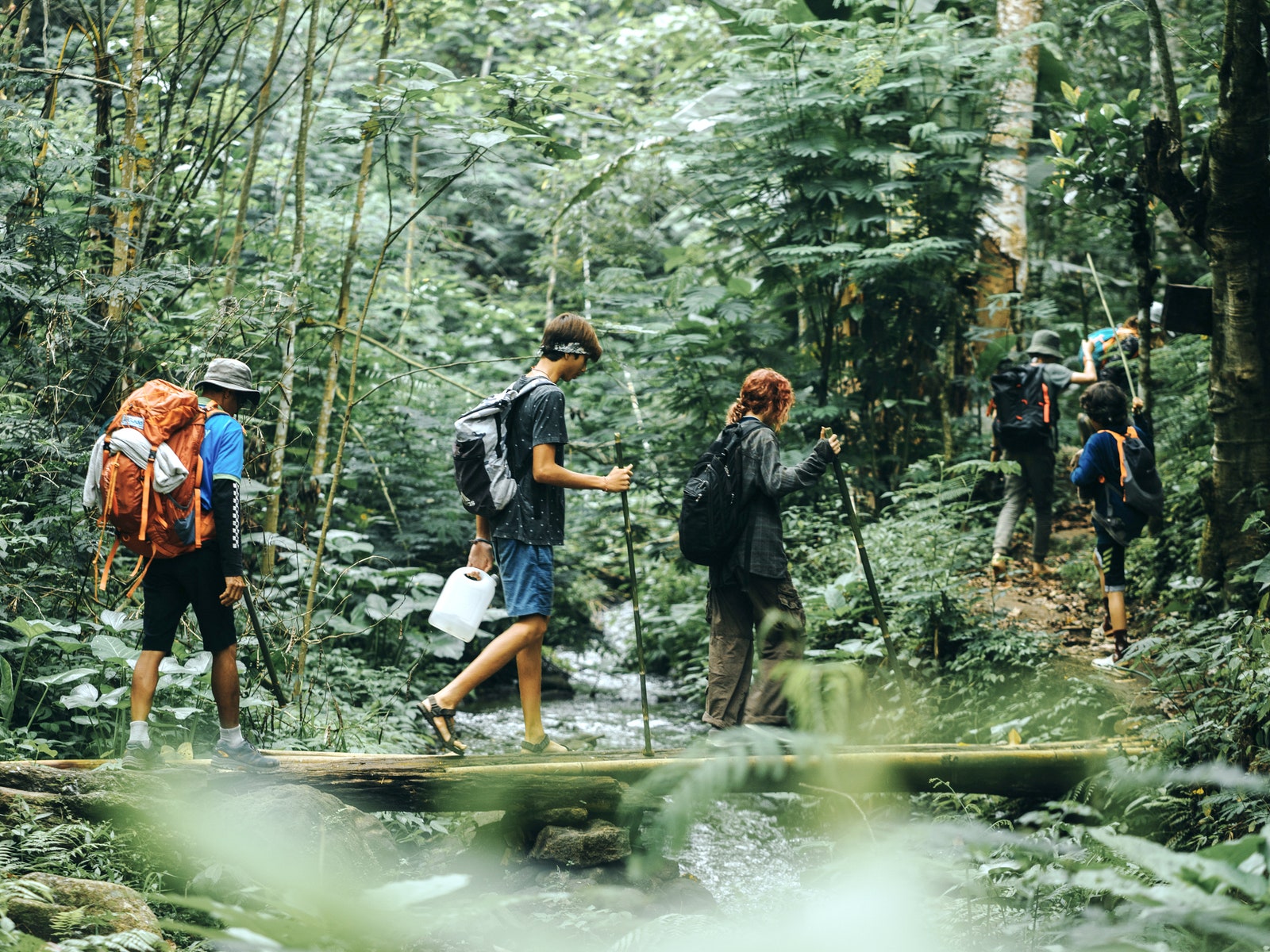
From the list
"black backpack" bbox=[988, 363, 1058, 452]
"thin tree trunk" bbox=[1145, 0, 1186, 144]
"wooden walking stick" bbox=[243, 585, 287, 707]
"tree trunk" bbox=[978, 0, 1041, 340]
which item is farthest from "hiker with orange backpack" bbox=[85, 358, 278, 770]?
"tree trunk" bbox=[978, 0, 1041, 340]

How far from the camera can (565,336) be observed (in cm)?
513

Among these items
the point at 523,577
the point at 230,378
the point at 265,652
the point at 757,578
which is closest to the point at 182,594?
the point at 230,378

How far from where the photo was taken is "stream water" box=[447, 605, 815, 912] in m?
Result: 5.62

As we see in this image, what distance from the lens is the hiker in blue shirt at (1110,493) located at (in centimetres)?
728

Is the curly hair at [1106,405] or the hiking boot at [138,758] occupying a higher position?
the curly hair at [1106,405]

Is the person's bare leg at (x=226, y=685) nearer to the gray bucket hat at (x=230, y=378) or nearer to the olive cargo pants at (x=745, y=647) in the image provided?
the gray bucket hat at (x=230, y=378)

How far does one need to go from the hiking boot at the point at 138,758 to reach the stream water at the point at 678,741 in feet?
7.89

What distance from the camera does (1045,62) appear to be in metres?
13.3

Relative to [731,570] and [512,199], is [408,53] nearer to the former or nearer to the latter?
[512,199]

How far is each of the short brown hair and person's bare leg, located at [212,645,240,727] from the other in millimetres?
2199

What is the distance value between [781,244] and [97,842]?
8967 millimetres

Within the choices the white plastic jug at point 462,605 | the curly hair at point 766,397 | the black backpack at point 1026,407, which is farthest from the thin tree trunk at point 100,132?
the black backpack at point 1026,407

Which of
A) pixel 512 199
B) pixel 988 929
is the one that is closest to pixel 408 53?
pixel 512 199

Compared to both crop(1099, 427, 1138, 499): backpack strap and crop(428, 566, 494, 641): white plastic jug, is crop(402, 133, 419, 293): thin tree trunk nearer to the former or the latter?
crop(428, 566, 494, 641): white plastic jug
